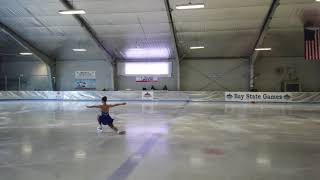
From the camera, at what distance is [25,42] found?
25.2 meters

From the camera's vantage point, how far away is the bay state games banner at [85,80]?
98.7 feet

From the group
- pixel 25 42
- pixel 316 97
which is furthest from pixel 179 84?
pixel 25 42

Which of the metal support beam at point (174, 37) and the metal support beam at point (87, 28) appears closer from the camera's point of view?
the metal support beam at point (87, 28)

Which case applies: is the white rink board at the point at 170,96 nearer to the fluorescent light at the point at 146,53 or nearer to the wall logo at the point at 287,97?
the wall logo at the point at 287,97

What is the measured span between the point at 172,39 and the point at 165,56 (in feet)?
18.7

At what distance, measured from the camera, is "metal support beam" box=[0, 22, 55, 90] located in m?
22.8

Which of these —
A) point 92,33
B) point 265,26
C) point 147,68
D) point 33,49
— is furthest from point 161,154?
point 33,49

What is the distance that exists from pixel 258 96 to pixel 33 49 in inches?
771

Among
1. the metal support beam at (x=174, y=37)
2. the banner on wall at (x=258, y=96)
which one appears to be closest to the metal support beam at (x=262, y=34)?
the banner on wall at (x=258, y=96)

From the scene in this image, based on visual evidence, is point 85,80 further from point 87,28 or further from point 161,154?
point 161,154

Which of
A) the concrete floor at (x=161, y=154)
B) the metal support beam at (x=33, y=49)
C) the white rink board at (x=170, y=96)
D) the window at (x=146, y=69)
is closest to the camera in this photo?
the concrete floor at (x=161, y=154)

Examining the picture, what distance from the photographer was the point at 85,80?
30.3m

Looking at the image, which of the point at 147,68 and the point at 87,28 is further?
the point at 147,68

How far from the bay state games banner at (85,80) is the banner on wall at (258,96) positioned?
12970mm
